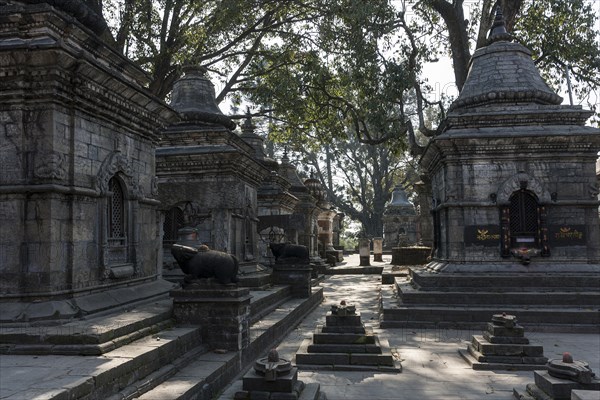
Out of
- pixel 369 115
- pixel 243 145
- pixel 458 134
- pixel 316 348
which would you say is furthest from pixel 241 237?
pixel 369 115

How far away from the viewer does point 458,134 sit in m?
11.0

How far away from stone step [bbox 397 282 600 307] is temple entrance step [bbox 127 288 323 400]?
10.1ft

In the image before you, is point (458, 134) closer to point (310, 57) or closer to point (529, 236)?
point (529, 236)

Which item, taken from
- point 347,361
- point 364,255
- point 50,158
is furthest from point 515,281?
point 364,255

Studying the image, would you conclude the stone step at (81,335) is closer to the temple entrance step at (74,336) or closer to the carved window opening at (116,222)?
the temple entrance step at (74,336)

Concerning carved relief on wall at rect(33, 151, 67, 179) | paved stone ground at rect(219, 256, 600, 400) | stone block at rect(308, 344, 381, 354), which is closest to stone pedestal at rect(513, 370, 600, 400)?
paved stone ground at rect(219, 256, 600, 400)

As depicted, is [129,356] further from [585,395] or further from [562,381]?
[562,381]

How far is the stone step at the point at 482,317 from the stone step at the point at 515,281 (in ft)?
1.65

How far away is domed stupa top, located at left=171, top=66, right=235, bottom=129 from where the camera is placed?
38.7 feet

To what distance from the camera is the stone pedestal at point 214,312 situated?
20.6 ft

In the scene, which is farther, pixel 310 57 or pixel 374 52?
pixel 310 57

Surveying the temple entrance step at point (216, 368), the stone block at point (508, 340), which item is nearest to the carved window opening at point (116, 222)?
the temple entrance step at point (216, 368)

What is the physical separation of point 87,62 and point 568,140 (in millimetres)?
10007

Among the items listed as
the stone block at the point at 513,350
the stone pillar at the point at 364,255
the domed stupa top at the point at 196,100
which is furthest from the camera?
the stone pillar at the point at 364,255
